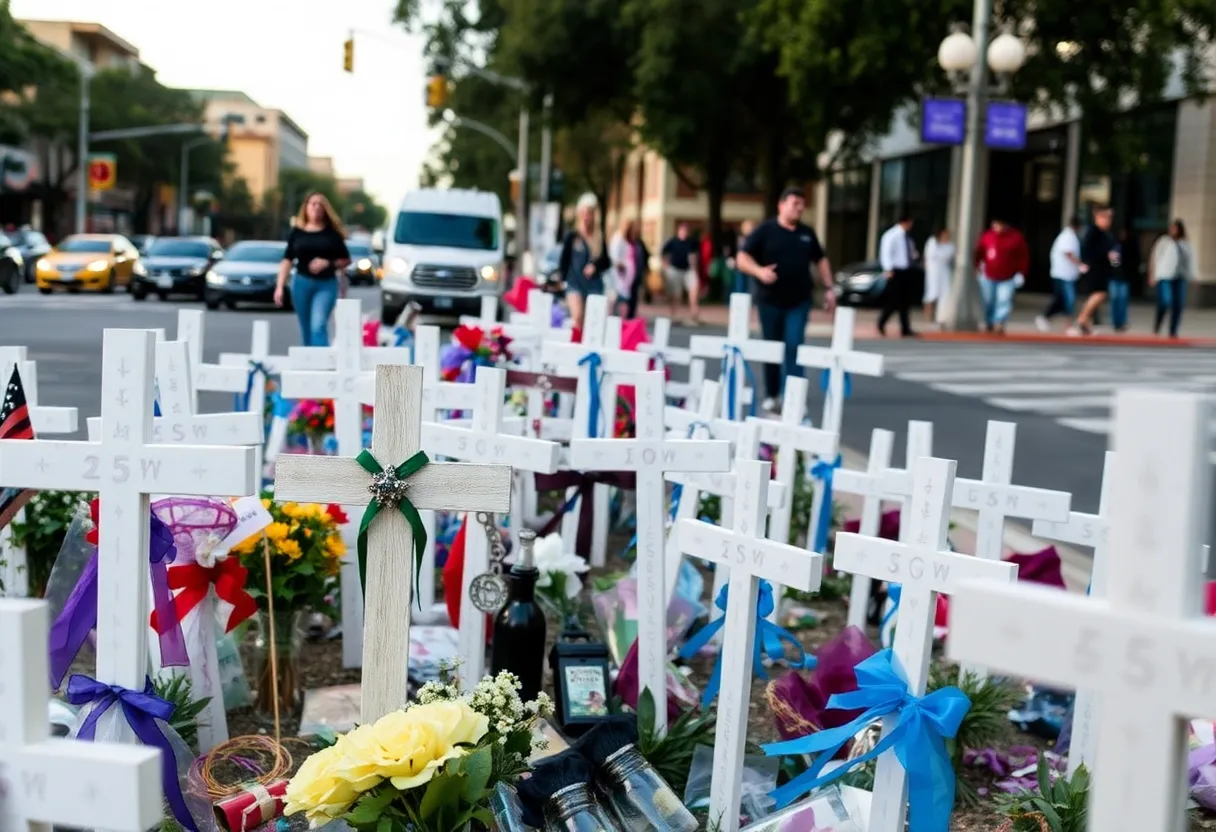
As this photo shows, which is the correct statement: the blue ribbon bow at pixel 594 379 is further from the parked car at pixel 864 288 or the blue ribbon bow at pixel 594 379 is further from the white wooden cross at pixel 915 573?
the parked car at pixel 864 288

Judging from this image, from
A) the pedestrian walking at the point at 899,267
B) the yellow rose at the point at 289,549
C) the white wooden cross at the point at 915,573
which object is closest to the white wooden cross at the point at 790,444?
the yellow rose at the point at 289,549

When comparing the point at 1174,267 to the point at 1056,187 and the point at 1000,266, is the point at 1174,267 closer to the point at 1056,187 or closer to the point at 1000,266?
the point at 1000,266

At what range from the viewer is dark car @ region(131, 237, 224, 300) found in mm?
29984

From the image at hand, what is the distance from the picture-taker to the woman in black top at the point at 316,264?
11.3 metres

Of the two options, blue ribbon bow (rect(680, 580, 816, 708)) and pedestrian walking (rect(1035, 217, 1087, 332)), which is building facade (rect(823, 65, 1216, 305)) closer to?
pedestrian walking (rect(1035, 217, 1087, 332))

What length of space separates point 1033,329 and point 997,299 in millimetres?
2084

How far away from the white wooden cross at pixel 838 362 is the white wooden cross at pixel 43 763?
18.5ft

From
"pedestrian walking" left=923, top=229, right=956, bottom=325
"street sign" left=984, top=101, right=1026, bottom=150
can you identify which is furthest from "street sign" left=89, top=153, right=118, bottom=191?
"street sign" left=984, top=101, right=1026, bottom=150

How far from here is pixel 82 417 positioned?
1080 cm

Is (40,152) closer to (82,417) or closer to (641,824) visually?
(82,417)

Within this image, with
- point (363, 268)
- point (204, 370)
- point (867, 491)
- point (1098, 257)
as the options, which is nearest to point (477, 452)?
point (867, 491)

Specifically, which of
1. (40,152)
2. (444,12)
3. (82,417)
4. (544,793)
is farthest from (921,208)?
(40,152)

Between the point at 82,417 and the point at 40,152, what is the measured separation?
2874 inches

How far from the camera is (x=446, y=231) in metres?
26.0
